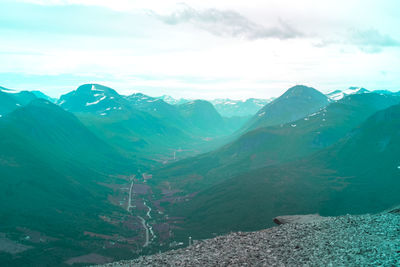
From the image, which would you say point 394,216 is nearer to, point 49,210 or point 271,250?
point 271,250

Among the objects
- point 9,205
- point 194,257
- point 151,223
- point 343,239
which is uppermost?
point 343,239

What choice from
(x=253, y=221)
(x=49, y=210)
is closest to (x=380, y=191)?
(x=253, y=221)

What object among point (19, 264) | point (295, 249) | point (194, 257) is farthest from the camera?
point (19, 264)

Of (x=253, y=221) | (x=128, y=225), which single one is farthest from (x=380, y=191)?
(x=128, y=225)

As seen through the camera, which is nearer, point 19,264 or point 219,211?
point 19,264

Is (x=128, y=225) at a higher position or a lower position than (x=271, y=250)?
lower

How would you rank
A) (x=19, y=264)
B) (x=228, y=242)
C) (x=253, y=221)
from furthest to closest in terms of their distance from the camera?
(x=253, y=221)
(x=19, y=264)
(x=228, y=242)
